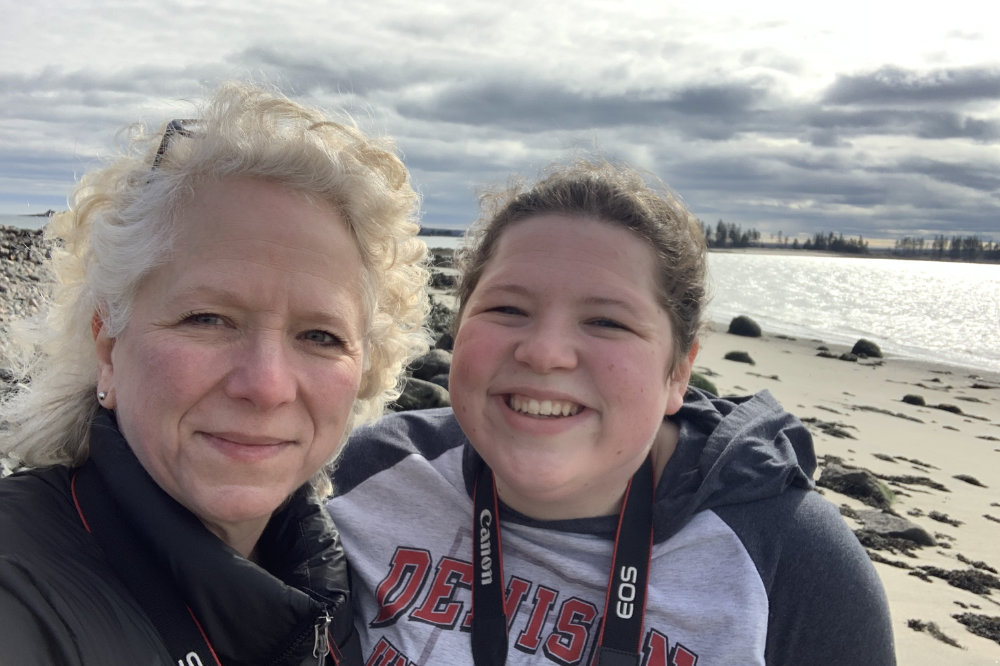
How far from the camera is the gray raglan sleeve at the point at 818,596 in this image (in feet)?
7.86

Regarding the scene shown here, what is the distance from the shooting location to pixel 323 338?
240cm

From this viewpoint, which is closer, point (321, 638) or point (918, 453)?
point (321, 638)

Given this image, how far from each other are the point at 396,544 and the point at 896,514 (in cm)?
714

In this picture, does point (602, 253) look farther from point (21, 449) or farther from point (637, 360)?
point (21, 449)

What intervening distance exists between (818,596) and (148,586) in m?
2.03

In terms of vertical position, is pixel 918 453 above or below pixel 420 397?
below

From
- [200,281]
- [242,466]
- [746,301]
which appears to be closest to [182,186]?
[200,281]

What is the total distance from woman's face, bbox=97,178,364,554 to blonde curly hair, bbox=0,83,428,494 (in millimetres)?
76

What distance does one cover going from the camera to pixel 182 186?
232 centimetres

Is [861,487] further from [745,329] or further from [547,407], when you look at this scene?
[745,329]

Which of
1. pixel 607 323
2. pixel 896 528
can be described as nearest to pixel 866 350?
pixel 896 528

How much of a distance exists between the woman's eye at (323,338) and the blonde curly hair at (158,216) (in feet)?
0.65

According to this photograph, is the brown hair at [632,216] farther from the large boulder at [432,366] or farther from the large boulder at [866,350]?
the large boulder at [866,350]

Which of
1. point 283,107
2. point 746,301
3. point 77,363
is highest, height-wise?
point 283,107
